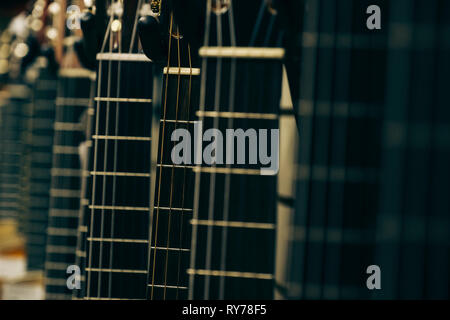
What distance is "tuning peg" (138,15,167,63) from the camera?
1.10 meters

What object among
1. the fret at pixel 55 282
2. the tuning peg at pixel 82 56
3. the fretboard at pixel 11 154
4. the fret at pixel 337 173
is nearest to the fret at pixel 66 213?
the fret at pixel 55 282

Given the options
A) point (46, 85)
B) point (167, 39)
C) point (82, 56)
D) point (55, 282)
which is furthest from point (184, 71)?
point (46, 85)

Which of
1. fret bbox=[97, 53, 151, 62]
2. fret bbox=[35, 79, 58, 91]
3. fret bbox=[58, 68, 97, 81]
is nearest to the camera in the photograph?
fret bbox=[97, 53, 151, 62]

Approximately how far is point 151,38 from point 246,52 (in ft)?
0.57

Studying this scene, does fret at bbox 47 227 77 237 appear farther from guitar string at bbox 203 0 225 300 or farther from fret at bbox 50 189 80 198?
guitar string at bbox 203 0 225 300

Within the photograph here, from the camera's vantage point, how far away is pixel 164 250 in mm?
1168

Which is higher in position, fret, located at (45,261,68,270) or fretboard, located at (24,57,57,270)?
fretboard, located at (24,57,57,270)

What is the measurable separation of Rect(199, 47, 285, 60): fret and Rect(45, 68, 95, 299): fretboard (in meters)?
0.92

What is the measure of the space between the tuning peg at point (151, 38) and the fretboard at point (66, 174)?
2.59ft

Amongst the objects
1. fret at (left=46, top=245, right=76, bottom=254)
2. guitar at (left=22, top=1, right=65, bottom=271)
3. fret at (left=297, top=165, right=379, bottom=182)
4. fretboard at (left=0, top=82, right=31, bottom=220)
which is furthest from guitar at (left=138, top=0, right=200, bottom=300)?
fretboard at (left=0, top=82, right=31, bottom=220)

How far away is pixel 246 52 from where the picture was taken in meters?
1.07

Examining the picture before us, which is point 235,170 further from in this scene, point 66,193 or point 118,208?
point 66,193

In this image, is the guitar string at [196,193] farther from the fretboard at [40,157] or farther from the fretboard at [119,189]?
the fretboard at [40,157]
